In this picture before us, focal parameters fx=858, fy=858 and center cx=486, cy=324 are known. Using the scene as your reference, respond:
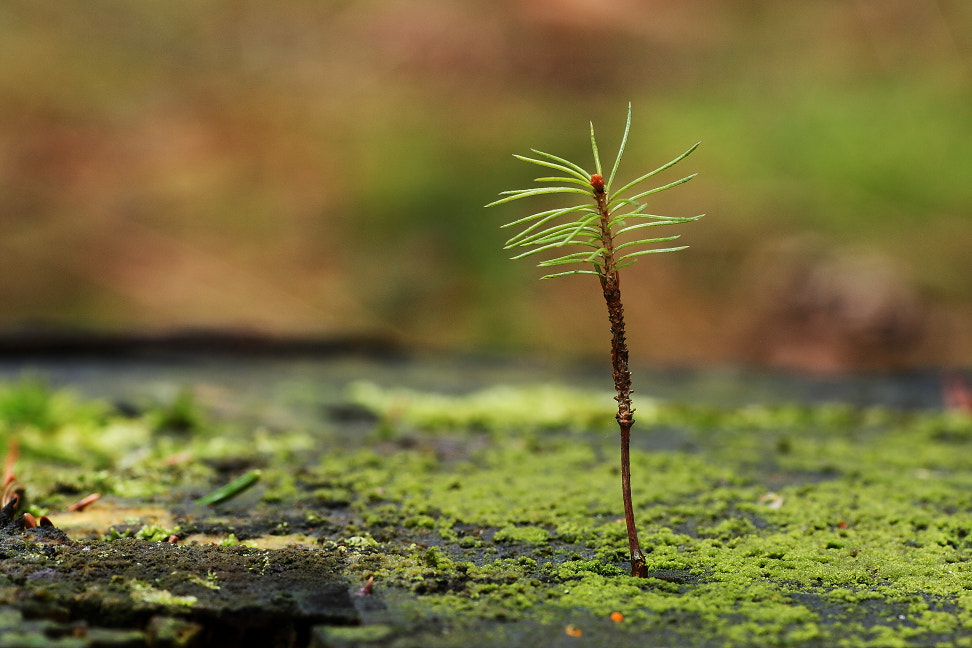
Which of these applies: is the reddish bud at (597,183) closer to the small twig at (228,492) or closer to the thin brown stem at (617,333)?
the thin brown stem at (617,333)

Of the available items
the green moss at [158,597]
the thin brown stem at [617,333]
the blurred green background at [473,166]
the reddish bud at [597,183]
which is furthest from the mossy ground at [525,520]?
the blurred green background at [473,166]

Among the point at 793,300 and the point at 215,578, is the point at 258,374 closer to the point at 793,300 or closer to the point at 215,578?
the point at 215,578

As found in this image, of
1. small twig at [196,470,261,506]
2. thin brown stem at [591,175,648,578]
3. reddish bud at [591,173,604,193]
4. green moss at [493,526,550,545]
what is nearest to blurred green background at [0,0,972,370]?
small twig at [196,470,261,506]

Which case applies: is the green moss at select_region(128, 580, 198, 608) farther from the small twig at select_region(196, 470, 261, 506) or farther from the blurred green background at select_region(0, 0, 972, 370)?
the blurred green background at select_region(0, 0, 972, 370)

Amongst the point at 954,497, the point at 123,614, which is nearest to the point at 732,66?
the point at 954,497

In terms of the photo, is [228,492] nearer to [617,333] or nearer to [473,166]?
[617,333]
